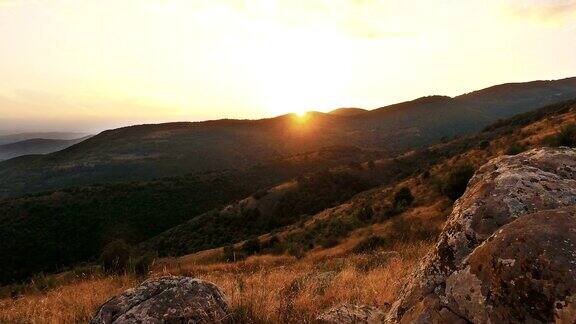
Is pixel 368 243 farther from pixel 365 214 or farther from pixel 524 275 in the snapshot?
pixel 524 275

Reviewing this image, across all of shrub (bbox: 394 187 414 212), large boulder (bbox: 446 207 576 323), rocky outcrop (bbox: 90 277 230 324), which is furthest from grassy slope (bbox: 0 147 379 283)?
A: large boulder (bbox: 446 207 576 323)

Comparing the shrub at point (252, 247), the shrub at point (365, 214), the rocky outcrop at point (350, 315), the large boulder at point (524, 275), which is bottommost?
the shrub at point (252, 247)

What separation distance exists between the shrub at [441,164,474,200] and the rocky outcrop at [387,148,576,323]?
2099cm

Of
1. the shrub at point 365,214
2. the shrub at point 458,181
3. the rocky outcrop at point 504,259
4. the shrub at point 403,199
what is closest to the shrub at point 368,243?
the shrub at point 458,181

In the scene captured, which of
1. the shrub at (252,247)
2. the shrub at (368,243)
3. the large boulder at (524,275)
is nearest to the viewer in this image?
the large boulder at (524,275)

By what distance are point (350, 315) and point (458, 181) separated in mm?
22592

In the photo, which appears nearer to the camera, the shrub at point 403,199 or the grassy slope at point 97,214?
the shrub at point 403,199

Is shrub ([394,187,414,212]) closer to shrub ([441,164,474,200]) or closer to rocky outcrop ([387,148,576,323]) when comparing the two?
shrub ([441,164,474,200])

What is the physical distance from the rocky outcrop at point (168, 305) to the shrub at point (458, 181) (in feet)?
71.7

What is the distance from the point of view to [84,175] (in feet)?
577

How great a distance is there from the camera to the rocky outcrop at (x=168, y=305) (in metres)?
4.27

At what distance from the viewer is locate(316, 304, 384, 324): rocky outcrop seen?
4258mm

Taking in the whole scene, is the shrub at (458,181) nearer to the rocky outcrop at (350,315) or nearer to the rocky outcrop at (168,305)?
the rocky outcrop at (350,315)

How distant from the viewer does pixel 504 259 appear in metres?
2.75
